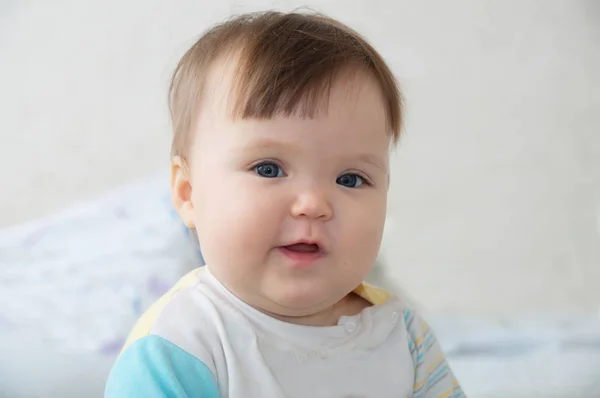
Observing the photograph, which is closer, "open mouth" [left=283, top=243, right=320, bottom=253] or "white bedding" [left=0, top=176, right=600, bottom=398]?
"open mouth" [left=283, top=243, right=320, bottom=253]

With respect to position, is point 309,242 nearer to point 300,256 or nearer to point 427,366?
point 300,256

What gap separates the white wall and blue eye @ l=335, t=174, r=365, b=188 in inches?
25.8

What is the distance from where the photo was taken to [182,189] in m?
0.82

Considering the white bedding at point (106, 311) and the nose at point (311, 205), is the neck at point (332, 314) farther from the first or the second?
the white bedding at point (106, 311)

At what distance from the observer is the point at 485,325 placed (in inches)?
53.1

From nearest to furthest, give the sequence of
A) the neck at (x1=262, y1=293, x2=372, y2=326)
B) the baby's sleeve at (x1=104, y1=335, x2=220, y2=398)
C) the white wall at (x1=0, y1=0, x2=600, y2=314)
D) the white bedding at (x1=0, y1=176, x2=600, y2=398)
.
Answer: the baby's sleeve at (x1=104, y1=335, x2=220, y2=398), the neck at (x1=262, y1=293, x2=372, y2=326), the white bedding at (x1=0, y1=176, x2=600, y2=398), the white wall at (x1=0, y1=0, x2=600, y2=314)

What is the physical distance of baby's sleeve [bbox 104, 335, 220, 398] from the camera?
26.4 inches

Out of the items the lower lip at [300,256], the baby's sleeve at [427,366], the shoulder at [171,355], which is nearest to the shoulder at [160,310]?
the shoulder at [171,355]

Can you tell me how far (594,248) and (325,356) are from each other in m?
0.93

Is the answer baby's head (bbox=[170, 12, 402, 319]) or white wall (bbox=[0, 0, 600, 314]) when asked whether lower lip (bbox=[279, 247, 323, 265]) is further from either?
white wall (bbox=[0, 0, 600, 314])

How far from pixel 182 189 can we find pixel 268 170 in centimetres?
14

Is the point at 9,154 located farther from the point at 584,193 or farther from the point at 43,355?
the point at 584,193

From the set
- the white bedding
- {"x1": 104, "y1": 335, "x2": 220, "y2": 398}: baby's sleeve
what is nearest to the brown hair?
{"x1": 104, "y1": 335, "x2": 220, "y2": 398}: baby's sleeve

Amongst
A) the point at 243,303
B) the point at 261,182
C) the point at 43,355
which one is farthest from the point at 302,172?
the point at 43,355
